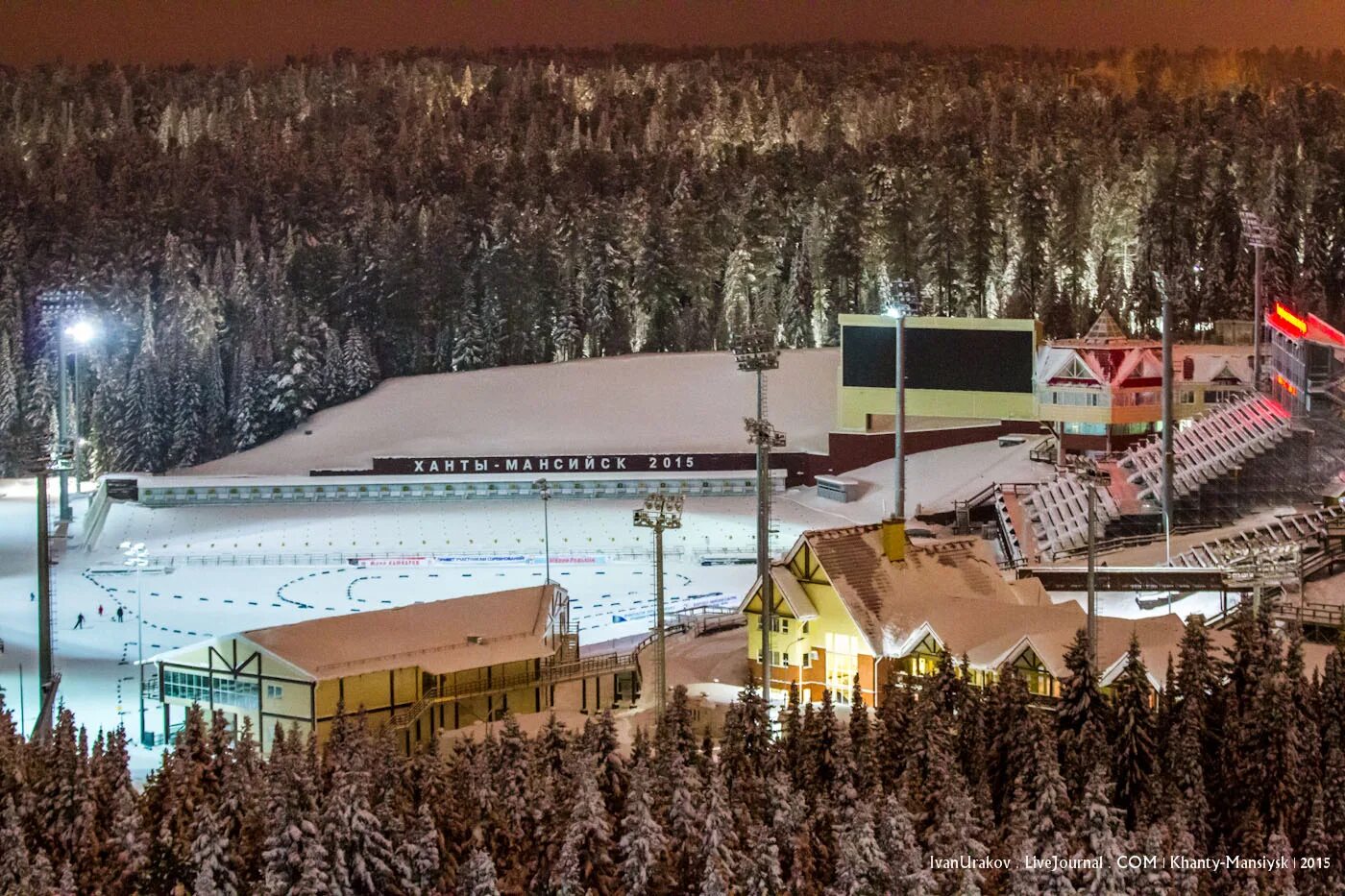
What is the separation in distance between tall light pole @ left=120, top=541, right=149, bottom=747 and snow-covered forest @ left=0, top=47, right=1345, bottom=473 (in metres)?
13.6

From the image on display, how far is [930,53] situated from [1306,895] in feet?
417

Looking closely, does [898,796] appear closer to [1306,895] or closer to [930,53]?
[1306,895]

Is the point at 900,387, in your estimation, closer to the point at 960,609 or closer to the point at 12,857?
the point at 960,609

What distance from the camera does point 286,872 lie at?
25516mm

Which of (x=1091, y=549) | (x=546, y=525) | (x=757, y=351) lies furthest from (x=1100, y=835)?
(x=546, y=525)

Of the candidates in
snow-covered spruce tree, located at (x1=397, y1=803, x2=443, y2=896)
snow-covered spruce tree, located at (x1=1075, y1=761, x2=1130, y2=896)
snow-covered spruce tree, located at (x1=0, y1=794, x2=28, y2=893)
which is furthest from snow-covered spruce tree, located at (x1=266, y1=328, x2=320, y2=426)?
snow-covered spruce tree, located at (x1=1075, y1=761, x2=1130, y2=896)

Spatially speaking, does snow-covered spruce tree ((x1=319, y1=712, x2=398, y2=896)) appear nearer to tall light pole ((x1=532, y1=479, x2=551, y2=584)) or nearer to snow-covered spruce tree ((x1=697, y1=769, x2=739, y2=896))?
snow-covered spruce tree ((x1=697, y1=769, x2=739, y2=896))

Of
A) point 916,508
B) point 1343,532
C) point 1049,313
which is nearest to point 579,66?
point 1049,313

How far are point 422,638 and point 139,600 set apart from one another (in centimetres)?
1223

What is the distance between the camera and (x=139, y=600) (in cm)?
4522

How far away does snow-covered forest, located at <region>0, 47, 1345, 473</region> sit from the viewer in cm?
7050

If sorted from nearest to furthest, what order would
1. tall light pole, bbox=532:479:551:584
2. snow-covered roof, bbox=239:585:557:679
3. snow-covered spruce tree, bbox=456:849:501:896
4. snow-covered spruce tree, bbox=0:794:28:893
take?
snow-covered spruce tree, bbox=456:849:501:896
snow-covered spruce tree, bbox=0:794:28:893
snow-covered roof, bbox=239:585:557:679
tall light pole, bbox=532:479:551:584

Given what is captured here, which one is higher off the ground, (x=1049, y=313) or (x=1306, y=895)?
(x=1049, y=313)

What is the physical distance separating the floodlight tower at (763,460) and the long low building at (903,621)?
0.64 metres
